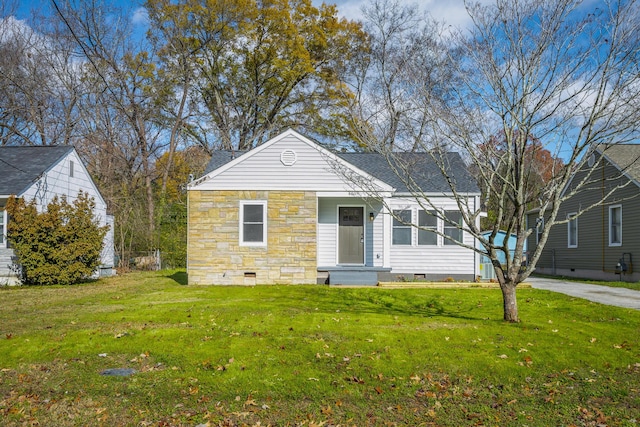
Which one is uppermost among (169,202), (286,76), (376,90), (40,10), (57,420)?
(40,10)

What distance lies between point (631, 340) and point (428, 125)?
16.2 ft

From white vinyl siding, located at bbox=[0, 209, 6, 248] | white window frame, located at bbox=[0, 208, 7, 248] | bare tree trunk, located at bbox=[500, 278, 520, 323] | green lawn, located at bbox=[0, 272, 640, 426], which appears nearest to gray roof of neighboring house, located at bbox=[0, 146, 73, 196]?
white window frame, located at bbox=[0, 208, 7, 248]

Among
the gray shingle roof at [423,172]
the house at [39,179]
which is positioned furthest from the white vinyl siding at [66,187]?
the gray shingle roof at [423,172]

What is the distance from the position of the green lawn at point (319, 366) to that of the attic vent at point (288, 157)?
6.26 metres

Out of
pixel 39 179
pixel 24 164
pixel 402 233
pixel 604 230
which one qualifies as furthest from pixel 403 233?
pixel 24 164

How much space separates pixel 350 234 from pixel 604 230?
1015 centimetres

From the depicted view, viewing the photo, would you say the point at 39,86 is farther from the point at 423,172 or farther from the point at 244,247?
the point at 423,172

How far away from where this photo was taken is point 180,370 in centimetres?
619

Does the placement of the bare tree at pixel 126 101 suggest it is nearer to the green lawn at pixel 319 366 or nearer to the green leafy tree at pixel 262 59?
the green leafy tree at pixel 262 59

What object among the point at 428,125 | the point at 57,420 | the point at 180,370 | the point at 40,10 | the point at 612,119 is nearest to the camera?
the point at 57,420

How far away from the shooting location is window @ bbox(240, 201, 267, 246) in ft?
52.0

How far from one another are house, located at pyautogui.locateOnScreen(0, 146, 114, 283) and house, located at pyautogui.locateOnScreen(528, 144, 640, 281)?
673 inches

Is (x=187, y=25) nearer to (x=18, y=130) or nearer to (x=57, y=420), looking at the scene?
(x=18, y=130)

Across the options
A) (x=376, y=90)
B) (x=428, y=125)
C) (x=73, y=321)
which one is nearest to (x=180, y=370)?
(x=73, y=321)
